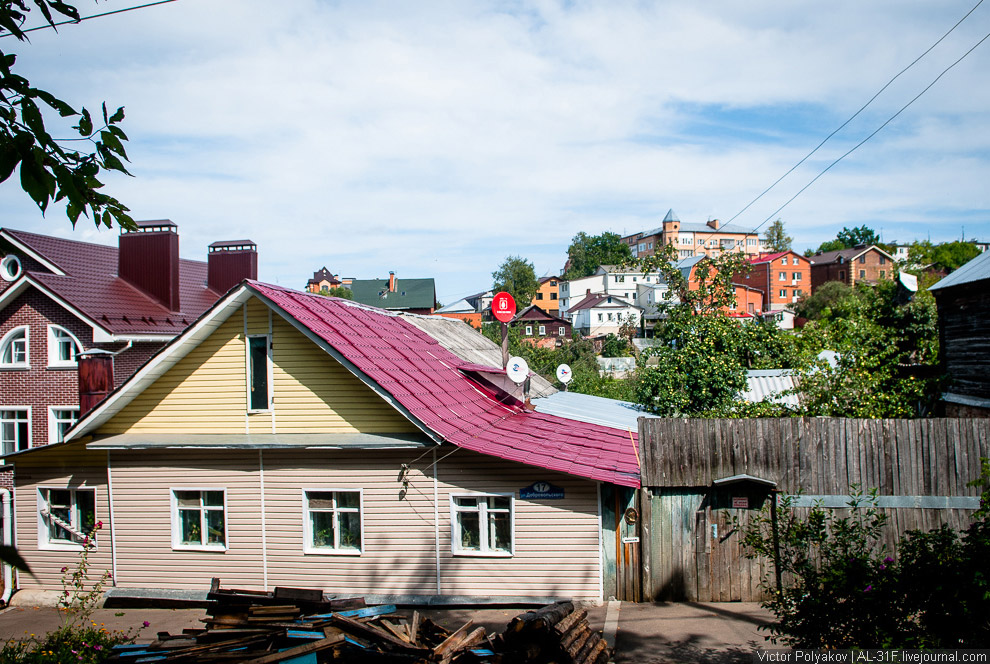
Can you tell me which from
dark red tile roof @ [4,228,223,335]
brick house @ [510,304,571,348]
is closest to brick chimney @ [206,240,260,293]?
dark red tile roof @ [4,228,223,335]

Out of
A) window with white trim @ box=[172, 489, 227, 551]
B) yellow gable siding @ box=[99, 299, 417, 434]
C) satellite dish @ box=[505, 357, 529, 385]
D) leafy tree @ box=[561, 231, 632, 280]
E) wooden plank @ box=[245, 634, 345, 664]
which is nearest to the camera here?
wooden plank @ box=[245, 634, 345, 664]

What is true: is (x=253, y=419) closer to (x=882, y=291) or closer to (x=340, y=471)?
(x=340, y=471)

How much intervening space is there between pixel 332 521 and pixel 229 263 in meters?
18.8

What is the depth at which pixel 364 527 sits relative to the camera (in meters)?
12.4

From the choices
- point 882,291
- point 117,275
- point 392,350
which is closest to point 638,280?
point 882,291

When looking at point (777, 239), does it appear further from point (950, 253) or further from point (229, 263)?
point (229, 263)

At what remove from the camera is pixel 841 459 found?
38.1 feet

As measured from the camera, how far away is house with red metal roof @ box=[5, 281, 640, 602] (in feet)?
39.1

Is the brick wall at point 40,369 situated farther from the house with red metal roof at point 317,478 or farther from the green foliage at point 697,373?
the green foliage at point 697,373

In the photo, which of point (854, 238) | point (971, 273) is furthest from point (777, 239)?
point (971, 273)

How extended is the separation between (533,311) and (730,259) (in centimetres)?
4850

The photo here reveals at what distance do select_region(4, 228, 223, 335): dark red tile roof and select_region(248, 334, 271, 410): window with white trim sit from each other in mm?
10548

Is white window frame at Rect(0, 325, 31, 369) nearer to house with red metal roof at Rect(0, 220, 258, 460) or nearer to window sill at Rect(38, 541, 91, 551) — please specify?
house with red metal roof at Rect(0, 220, 258, 460)

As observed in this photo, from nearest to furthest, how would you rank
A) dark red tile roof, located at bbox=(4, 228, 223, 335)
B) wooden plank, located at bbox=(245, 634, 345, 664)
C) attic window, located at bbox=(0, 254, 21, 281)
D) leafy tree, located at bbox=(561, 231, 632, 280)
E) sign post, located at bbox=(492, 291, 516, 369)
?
wooden plank, located at bbox=(245, 634, 345, 664), sign post, located at bbox=(492, 291, 516, 369), dark red tile roof, located at bbox=(4, 228, 223, 335), attic window, located at bbox=(0, 254, 21, 281), leafy tree, located at bbox=(561, 231, 632, 280)
